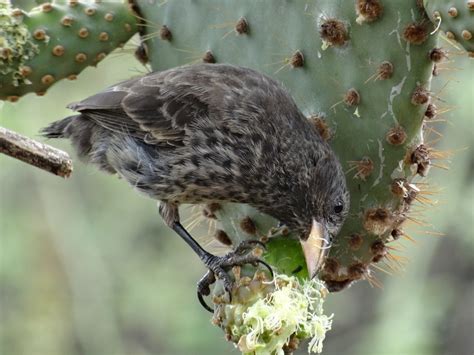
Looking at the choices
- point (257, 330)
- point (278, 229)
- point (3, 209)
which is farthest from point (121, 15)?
point (3, 209)

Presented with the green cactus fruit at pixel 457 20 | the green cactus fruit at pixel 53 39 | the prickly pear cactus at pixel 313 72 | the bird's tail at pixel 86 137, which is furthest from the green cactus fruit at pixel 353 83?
the bird's tail at pixel 86 137

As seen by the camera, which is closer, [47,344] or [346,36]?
[346,36]

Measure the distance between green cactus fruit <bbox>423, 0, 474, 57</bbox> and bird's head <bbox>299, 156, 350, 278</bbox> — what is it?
52cm

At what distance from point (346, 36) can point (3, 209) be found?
14.6 feet

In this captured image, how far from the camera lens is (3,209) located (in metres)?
6.49

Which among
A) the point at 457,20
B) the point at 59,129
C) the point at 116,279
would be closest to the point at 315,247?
the point at 457,20

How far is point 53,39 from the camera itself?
2863mm

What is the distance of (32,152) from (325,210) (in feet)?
2.70

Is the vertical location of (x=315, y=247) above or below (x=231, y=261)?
above

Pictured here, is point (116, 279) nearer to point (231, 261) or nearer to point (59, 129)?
point (59, 129)

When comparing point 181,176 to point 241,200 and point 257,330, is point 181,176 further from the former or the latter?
point 257,330

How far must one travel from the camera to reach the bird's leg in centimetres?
251

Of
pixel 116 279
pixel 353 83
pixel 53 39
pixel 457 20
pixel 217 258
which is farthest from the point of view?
pixel 116 279

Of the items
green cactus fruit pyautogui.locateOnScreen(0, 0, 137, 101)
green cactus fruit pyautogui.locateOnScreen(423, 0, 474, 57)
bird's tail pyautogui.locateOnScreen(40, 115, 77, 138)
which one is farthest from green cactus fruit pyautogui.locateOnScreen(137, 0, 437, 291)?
bird's tail pyautogui.locateOnScreen(40, 115, 77, 138)
